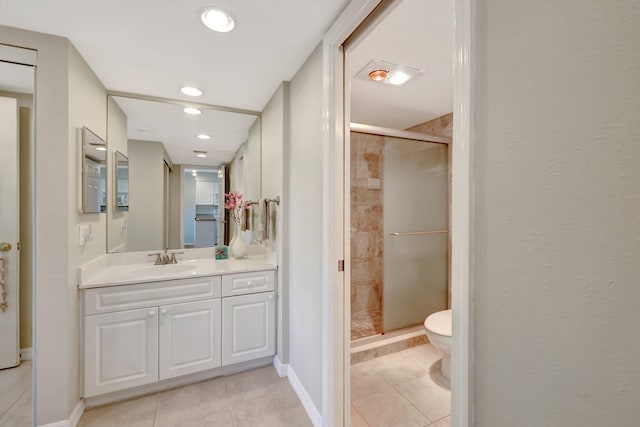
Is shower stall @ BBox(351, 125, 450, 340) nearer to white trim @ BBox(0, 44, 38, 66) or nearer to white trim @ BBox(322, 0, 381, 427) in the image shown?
white trim @ BBox(322, 0, 381, 427)

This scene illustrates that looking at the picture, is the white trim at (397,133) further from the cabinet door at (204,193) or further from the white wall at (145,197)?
the white wall at (145,197)

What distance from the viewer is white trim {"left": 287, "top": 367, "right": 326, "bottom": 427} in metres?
1.59

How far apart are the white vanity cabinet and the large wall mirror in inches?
23.5

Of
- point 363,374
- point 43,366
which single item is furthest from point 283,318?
point 43,366

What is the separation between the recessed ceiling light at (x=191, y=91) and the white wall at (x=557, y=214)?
2038 millimetres

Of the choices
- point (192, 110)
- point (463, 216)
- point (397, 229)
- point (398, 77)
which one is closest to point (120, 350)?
point (192, 110)

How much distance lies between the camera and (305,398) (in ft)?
5.73

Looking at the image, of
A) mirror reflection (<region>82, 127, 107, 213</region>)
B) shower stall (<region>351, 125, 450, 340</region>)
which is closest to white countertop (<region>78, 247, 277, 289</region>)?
mirror reflection (<region>82, 127, 107, 213</region>)

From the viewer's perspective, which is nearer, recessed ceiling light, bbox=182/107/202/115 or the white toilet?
the white toilet

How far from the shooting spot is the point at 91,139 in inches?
69.4

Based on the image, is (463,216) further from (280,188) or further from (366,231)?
(366,231)

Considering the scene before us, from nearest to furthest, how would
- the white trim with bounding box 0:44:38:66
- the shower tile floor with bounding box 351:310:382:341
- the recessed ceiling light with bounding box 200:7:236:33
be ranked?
1. the recessed ceiling light with bounding box 200:7:236:33
2. the white trim with bounding box 0:44:38:66
3. the shower tile floor with bounding box 351:310:382:341

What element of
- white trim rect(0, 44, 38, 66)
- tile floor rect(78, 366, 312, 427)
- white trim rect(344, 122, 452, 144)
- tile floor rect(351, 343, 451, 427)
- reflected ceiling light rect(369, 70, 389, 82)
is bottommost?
tile floor rect(351, 343, 451, 427)

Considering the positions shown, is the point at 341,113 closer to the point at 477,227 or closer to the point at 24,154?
the point at 477,227
